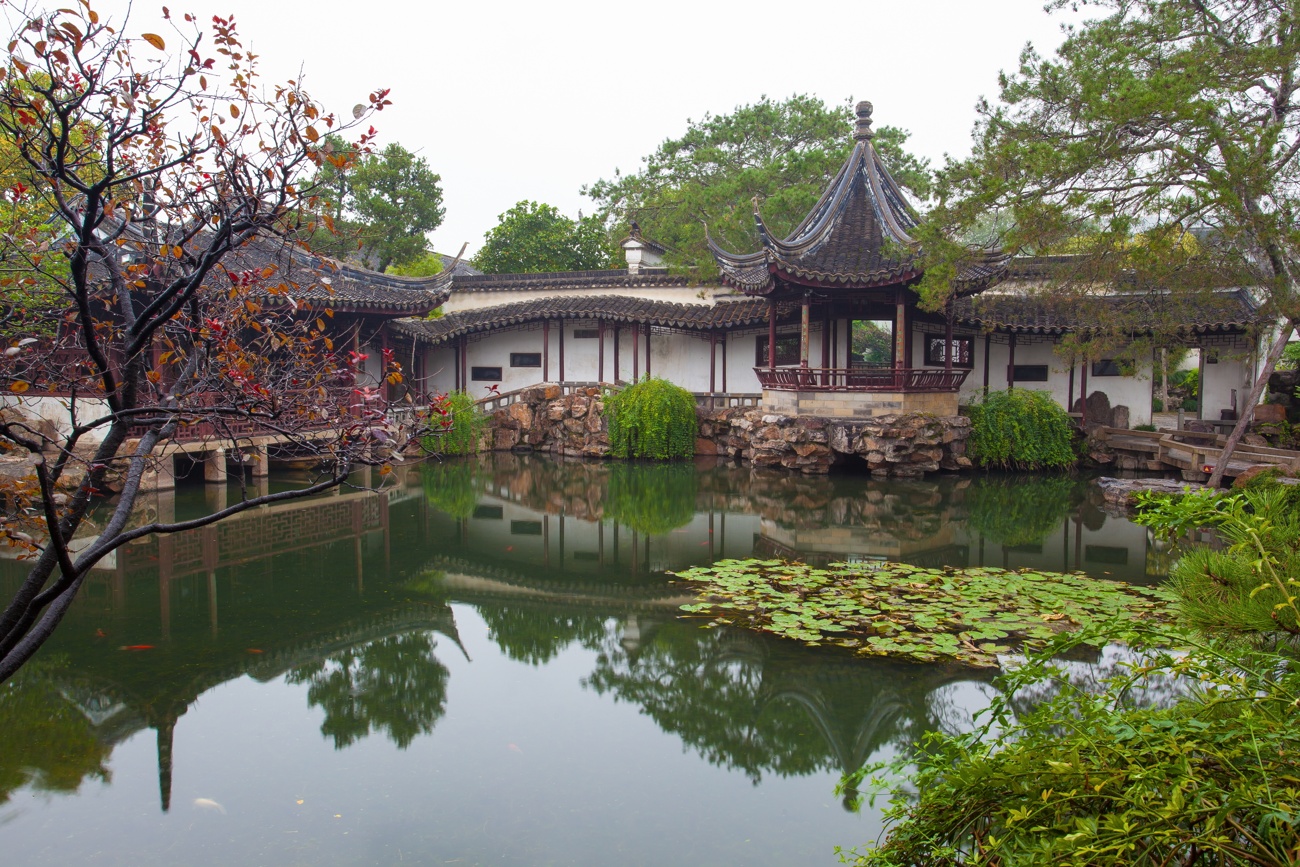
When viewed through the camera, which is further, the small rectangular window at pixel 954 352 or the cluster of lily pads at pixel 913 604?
the small rectangular window at pixel 954 352

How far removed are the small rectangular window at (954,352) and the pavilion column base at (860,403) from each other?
1.44m

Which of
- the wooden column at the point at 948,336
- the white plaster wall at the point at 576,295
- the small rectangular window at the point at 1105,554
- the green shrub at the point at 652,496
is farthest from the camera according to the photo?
the white plaster wall at the point at 576,295

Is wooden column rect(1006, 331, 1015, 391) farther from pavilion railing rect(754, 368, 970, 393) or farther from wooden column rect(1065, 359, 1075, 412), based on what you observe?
pavilion railing rect(754, 368, 970, 393)

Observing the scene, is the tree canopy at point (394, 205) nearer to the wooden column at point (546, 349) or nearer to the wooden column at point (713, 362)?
the wooden column at point (546, 349)

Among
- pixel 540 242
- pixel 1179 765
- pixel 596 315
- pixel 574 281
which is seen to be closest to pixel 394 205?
pixel 540 242

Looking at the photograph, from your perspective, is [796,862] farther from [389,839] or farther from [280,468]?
[280,468]

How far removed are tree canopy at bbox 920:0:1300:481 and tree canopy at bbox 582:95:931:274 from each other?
9.50 m

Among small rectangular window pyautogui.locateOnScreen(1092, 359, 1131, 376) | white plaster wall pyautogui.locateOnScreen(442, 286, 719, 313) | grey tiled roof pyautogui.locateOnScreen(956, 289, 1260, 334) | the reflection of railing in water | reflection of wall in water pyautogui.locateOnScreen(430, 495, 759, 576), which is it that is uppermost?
white plaster wall pyautogui.locateOnScreen(442, 286, 719, 313)

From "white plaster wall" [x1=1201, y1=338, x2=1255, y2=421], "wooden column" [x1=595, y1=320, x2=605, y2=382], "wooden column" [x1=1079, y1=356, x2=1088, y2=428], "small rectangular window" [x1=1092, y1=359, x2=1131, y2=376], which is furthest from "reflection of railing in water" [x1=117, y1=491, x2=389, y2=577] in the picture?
"white plaster wall" [x1=1201, y1=338, x2=1255, y2=421]

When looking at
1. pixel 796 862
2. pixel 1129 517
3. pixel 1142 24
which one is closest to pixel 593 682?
pixel 796 862

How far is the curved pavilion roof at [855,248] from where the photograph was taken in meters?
13.7

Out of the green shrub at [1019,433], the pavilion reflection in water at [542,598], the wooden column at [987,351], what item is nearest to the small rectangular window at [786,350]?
the green shrub at [1019,433]

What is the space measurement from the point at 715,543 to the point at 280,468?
810cm

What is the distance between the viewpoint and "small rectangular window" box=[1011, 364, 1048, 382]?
1689 centimetres
